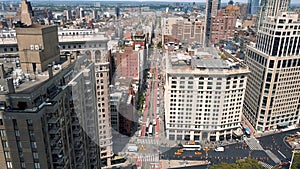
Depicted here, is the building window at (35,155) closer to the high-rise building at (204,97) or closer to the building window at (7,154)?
the building window at (7,154)

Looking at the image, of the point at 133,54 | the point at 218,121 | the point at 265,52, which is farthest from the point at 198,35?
the point at 218,121

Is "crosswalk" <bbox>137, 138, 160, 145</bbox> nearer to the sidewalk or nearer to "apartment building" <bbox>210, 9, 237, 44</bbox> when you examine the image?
the sidewalk

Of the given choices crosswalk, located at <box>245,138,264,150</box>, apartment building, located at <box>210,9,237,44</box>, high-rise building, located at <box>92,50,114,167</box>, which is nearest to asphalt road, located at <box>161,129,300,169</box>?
crosswalk, located at <box>245,138,264,150</box>

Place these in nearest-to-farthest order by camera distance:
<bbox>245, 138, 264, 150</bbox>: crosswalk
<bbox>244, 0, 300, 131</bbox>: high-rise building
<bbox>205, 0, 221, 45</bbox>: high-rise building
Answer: <bbox>244, 0, 300, 131</bbox>: high-rise building, <bbox>245, 138, 264, 150</bbox>: crosswalk, <bbox>205, 0, 221, 45</bbox>: high-rise building

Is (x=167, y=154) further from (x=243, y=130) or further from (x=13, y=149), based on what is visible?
(x=13, y=149)

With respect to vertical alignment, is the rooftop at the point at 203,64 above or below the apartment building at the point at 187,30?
below

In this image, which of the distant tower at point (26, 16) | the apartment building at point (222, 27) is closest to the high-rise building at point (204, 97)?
the distant tower at point (26, 16)
